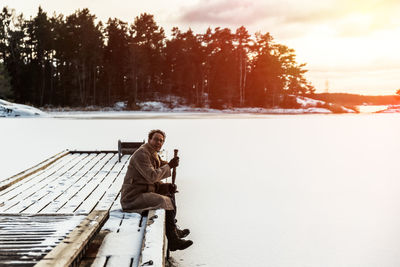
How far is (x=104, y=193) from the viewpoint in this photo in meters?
6.32

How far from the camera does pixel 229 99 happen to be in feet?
182

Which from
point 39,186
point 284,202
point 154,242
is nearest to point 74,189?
point 39,186

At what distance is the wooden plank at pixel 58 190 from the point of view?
5.58 m

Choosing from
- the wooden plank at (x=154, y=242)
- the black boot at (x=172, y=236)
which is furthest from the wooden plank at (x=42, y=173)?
the wooden plank at (x=154, y=242)

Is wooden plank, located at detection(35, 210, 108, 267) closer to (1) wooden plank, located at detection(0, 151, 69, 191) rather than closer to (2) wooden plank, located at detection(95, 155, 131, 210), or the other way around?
(2) wooden plank, located at detection(95, 155, 131, 210)

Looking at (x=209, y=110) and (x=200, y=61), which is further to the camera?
(x=200, y=61)

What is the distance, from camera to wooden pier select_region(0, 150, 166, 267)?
123 inches

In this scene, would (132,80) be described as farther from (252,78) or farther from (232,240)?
(232,240)

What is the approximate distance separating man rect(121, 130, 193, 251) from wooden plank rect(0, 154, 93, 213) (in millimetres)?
1688

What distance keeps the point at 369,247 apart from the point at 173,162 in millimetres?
2759

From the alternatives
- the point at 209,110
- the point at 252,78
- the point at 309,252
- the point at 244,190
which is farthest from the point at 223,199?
the point at 252,78

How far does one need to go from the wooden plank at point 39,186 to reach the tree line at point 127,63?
135 ft

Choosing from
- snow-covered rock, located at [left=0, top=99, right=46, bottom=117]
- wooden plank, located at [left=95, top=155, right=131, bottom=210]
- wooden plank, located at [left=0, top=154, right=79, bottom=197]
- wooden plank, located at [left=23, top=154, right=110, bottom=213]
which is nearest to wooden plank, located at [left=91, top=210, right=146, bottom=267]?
wooden plank, located at [left=95, top=155, right=131, bottom=210]

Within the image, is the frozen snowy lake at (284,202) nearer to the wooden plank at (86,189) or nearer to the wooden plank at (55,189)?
the wooden plank at (86,189)
